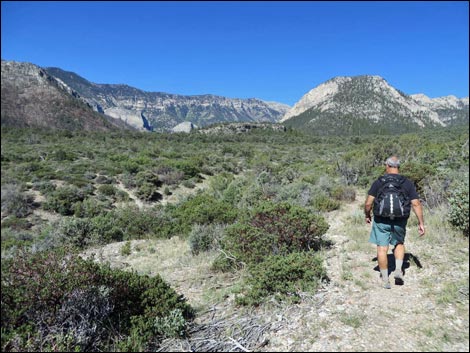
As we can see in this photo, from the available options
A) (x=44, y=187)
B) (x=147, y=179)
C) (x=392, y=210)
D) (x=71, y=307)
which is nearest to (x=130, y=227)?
(x=71, y=307)

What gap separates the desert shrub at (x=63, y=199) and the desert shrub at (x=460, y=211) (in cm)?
1468

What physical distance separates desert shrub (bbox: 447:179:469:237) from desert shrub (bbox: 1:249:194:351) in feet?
17.7

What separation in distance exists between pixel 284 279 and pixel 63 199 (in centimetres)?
1365

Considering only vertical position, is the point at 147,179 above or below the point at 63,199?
above

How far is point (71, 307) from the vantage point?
3.06 meters

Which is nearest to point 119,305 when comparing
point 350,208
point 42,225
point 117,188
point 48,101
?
point 350,208

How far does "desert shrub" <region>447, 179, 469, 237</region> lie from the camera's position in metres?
5.62

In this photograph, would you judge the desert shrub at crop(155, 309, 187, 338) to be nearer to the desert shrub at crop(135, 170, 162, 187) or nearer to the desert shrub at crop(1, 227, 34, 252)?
the desert shrub at crop(1, 227, 34, 252)

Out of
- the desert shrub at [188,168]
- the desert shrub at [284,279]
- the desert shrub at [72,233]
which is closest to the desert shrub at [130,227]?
the desert shrub at [72,233]

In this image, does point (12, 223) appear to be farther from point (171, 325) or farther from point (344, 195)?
point (344, 195)

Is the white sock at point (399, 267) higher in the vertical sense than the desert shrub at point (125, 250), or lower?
higher

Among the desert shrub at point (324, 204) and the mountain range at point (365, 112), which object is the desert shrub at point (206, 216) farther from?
the mountain range at point (365, 112)

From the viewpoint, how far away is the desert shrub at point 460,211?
562cm

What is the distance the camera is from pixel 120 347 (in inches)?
117
